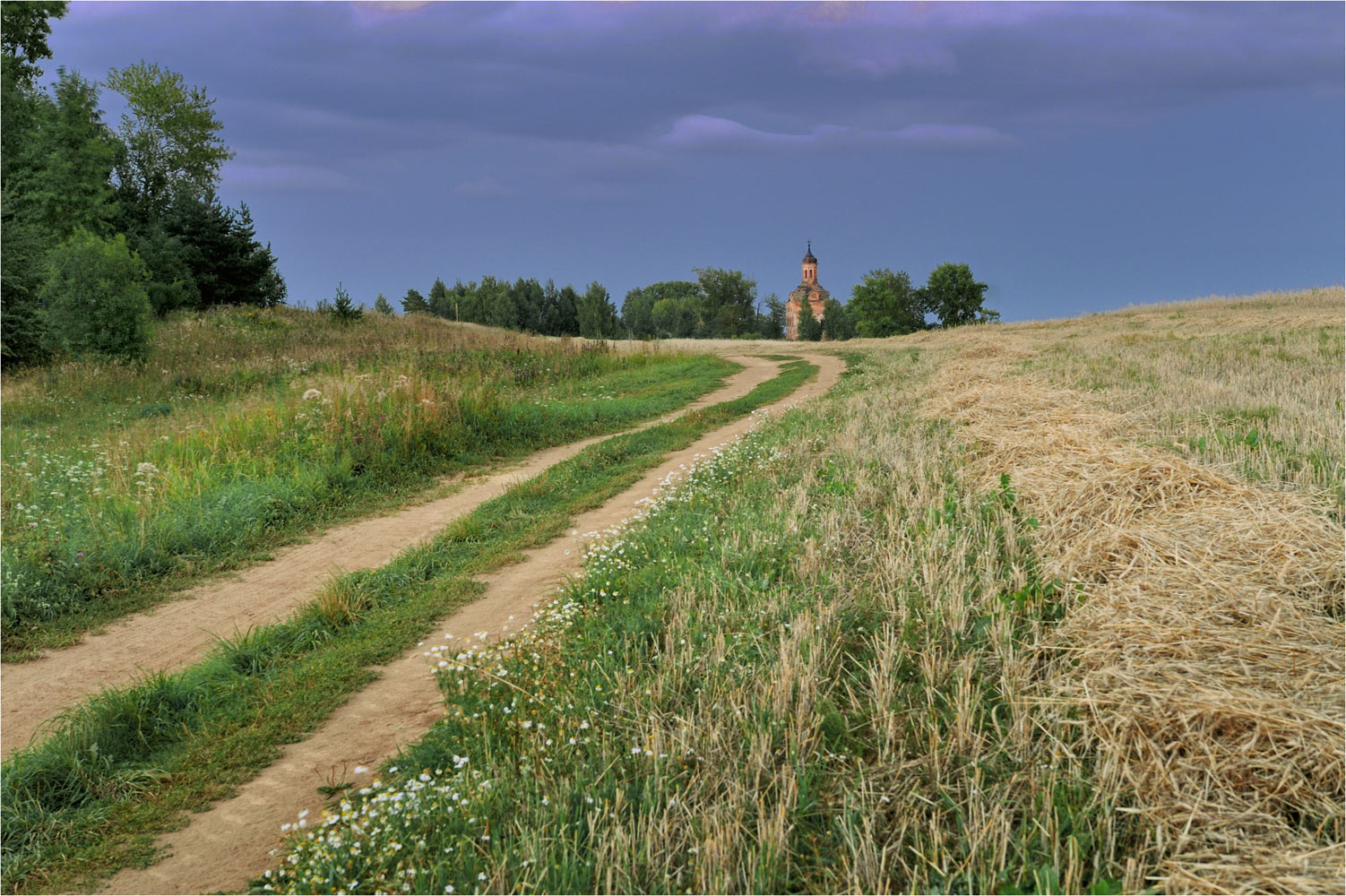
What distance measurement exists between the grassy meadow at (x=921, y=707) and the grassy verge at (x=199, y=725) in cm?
86

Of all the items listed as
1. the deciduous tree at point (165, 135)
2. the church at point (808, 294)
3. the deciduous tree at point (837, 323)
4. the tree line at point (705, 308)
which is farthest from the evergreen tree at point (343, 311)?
the church at point (808, 294)

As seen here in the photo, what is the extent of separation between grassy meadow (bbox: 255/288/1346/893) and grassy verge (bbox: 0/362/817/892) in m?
0.86

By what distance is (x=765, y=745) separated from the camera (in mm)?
3518

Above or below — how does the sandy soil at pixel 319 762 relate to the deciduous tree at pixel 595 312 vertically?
below

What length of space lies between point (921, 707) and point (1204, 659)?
54.7 inches

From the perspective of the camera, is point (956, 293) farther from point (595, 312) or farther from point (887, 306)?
point (595, 312)

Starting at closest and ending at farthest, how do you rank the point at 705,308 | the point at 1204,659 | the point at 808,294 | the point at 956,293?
the point at 1204,659 → the point at 956,293 → the point at 705,308 → the point at 808,294

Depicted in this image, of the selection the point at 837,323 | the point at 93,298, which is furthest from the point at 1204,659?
the point at 837,323

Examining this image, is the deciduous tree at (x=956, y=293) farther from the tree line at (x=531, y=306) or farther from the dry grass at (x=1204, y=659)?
the dry grass at (x=1204, y=659)

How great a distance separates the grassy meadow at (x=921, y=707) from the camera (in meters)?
3.00

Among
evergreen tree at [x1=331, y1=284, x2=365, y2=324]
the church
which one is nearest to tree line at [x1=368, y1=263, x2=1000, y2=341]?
evergreen tree at [x1=331, y1=284, x2=365, y2=324]

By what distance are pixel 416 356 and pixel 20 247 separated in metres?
14.5

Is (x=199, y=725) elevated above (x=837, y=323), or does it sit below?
below

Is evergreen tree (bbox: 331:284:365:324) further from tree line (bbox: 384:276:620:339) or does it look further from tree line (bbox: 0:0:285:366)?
tree line (bbox: 384:276:620:339)
